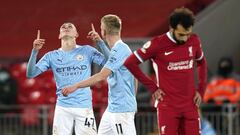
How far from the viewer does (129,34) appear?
19094 millimetres

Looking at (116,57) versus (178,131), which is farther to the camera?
(116,57)

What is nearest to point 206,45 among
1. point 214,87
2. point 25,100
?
point 214,87

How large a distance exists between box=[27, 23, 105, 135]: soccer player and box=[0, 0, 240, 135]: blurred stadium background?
5265mm

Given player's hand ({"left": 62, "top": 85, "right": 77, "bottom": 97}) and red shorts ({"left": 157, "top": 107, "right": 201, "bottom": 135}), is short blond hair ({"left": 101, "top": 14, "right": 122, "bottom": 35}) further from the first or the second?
red shorts ({"left": 157, "top": 107, "right": 201, "bottom": 135})

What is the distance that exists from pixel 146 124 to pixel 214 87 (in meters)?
1.44

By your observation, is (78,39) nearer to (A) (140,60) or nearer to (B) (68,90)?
(B) (68,90)

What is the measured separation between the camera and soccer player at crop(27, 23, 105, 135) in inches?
472

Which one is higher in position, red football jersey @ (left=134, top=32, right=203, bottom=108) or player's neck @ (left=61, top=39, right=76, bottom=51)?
player's neck @ (left=61, top=39, right=76, bottom=51)

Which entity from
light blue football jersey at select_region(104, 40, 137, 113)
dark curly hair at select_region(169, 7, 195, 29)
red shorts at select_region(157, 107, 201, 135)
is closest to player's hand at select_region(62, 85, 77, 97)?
light blue football jersey at select_region(104, 40, 137, 113)

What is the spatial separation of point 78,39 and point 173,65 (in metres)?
7.49

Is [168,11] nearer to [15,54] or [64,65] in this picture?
[15,54]

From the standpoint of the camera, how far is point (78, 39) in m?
17.7

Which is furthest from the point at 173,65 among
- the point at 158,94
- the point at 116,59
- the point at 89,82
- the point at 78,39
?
the point at 78,39

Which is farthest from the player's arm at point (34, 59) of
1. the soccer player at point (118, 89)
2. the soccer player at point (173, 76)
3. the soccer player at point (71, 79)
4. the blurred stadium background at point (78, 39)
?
the blurred stadium background at point (78, 39)
